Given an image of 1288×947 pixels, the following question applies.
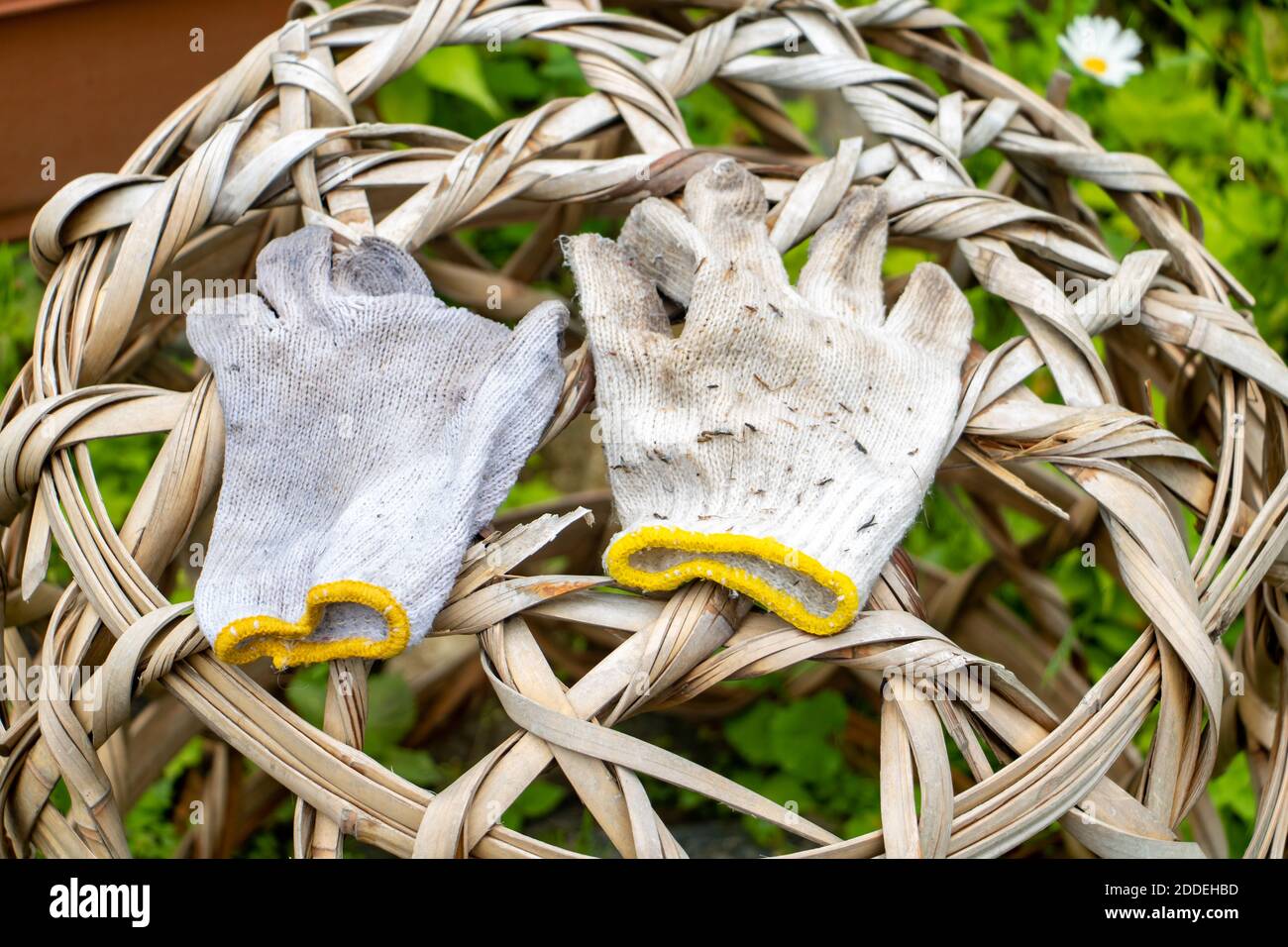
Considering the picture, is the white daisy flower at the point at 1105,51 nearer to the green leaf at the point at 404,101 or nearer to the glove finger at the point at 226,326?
the green leaf at the point at 404,101

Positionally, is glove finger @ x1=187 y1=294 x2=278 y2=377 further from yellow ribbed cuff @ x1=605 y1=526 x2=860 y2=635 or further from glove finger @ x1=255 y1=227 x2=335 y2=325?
yellow ribbed cuff @ x1=605 y1=526 x2=860 y2=635

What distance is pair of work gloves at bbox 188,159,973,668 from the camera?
2.19 feet

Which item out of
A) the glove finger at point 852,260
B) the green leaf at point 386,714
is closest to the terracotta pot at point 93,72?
the green leaf at point 386,714

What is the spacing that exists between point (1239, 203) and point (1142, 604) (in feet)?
2.81

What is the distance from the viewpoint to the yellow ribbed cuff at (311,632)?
0.65 meters

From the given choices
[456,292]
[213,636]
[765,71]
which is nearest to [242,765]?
[456,292]

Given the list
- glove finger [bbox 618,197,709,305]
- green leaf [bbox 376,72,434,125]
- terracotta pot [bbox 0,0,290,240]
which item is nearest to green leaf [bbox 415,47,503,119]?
green leaf [bbox 376,72,434,125]

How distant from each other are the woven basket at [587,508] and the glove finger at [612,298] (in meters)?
0.04

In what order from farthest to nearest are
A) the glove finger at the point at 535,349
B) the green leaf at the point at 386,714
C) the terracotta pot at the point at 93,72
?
the green leaf at the point at 386,714
the terracotta pot at the point at 93,72
the glove finger at the point at 535,349

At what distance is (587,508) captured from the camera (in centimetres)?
80

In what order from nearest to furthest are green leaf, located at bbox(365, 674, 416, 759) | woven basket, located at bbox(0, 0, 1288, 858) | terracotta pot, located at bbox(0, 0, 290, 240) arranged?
woven basket, located at bbox(0, 0, 1288, 858), terracotta pot, located at bbox(0, 0, 290, 240), green leaf, located at bbox(365, 674, 416, 759)
